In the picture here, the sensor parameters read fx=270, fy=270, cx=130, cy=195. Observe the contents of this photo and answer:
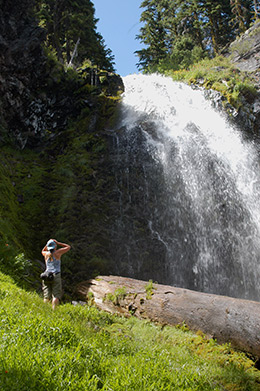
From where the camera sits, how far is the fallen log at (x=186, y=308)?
4.86 metres

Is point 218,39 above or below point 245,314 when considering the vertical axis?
above

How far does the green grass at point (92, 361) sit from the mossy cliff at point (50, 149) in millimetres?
4238

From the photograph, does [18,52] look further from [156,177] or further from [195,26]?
[195,26]

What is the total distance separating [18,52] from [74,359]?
Answer: 1972 centimetres

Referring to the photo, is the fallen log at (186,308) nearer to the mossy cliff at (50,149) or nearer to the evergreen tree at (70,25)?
the mossy cliff at (50,149)

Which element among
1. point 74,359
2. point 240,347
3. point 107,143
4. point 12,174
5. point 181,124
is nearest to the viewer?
point 74,359

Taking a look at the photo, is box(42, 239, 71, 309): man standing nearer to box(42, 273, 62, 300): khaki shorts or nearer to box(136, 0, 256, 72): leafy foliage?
box(42, 273, 62, 300): khaki shorts

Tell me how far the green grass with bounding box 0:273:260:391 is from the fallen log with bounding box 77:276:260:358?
0.28m

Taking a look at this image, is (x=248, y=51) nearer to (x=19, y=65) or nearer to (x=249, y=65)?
(x=249, y=65)

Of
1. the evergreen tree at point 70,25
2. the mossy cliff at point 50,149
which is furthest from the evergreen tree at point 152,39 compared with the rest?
the mossy cliff at point 50,149

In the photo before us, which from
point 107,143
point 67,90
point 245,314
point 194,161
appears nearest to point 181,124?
point 194,161

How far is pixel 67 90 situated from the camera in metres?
19.7

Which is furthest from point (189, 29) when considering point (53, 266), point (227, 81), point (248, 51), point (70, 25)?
point (53, 266)

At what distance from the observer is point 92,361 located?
307 cm
